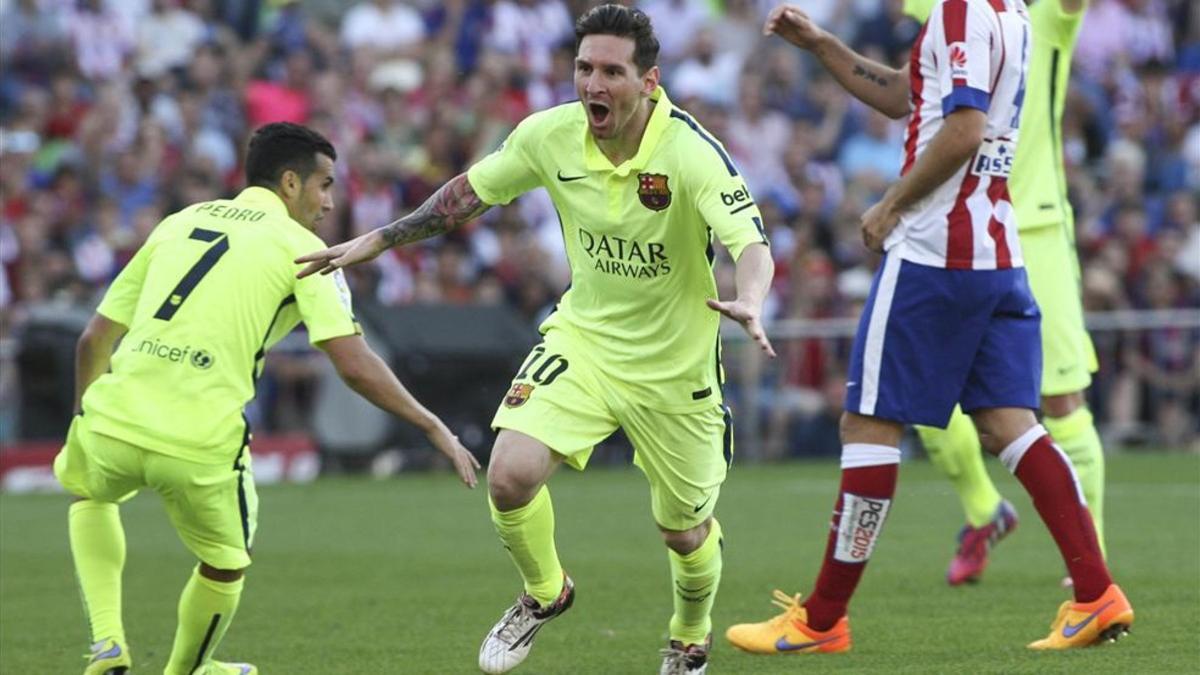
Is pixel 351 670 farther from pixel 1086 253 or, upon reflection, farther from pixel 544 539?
pixel 1086 253

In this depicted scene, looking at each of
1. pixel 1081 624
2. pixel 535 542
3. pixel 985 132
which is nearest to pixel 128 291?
pixel 535 542

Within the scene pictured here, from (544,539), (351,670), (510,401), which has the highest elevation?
(510,401)

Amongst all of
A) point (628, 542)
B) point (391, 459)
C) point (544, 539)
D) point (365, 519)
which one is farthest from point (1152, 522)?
point (391, 459)

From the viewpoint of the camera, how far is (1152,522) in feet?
41.3

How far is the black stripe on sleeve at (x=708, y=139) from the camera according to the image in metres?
7.20

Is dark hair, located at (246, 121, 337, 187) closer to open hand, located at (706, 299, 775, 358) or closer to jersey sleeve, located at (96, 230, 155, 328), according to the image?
jersey sleeve, located at (96, 230, 155, 328)

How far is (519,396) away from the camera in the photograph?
7445 millimetres

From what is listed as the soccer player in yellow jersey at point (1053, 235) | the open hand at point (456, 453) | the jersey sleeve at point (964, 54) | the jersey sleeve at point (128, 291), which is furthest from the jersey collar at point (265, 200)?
the soccer player in yellow jersey at point (1053, 235)

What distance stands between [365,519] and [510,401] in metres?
7.21

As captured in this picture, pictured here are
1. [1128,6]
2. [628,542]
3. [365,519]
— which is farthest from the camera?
[1128,6]

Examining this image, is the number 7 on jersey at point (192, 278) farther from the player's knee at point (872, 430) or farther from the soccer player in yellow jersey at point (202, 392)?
the player's knee at point (872, 430)

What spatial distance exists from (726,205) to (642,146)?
1.37 feet

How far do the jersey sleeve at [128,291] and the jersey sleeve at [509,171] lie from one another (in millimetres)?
1176

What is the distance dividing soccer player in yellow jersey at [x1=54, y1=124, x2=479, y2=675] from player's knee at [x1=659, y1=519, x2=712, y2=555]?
2.59 feet
